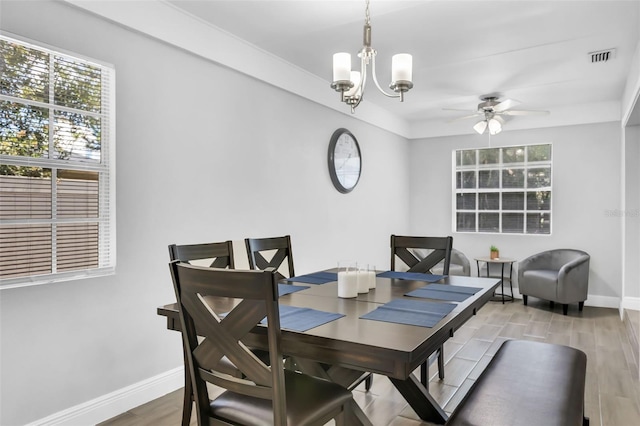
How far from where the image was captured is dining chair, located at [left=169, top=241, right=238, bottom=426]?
193 cm

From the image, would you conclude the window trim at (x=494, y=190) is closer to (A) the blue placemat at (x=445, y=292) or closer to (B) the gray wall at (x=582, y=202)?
(B) the gray wall at (x=582, y=202)

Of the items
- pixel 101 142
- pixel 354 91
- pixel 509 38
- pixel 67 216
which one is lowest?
pixel 67 216

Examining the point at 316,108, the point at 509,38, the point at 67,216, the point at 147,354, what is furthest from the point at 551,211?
the point at 67,216

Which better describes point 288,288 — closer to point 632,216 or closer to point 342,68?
point 342,68

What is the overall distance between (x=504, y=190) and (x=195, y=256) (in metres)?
5.09

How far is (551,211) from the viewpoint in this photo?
564 cm

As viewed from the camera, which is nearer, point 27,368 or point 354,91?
point 27,368

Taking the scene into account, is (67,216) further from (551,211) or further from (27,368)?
(551,211)

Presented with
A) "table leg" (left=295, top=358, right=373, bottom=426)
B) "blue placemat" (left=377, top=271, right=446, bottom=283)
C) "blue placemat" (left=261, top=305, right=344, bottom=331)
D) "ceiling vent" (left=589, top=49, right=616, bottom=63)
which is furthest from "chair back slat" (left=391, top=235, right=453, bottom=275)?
"ceiling vent" (left=589, top=49, right=616, bottom=63)

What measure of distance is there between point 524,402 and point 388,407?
1.10 meters

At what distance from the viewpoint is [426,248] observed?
283cm

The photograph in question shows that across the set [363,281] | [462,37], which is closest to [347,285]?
[363,281]

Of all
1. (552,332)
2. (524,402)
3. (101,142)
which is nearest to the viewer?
(524,402)

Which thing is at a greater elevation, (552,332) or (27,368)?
(27,368)
